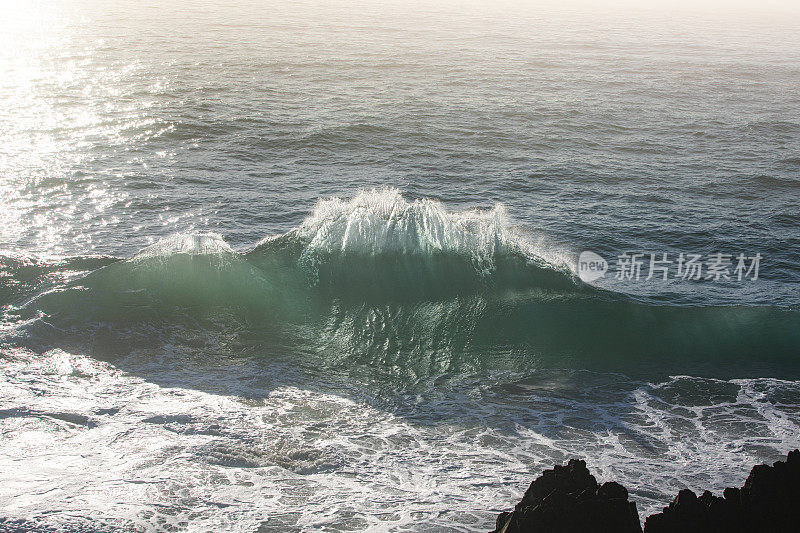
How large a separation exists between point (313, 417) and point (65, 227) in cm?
913

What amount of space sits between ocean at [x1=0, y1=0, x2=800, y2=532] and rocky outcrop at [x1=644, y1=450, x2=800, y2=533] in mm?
2007

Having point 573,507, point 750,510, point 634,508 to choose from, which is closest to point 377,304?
point 634,508

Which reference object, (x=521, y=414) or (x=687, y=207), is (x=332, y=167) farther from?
(x=521, y=414)

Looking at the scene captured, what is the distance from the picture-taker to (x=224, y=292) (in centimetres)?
1317

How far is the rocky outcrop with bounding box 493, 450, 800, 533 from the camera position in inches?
210

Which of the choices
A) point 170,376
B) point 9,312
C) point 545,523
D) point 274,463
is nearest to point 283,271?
point 170,376

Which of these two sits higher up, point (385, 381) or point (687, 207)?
point (687, 207)

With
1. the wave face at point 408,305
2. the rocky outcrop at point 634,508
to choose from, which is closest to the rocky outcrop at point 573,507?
the rocky outcrop at point 634,508

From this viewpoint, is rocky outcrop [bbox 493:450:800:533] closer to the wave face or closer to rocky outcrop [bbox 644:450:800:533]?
rocky outcrop [bbox 644:450:800:533]

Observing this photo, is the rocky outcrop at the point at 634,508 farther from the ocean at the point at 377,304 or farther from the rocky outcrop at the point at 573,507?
the ocean at the point at 377,304

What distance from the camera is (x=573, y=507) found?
532 cm

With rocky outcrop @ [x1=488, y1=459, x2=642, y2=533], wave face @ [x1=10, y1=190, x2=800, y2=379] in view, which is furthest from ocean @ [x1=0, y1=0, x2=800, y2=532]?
rocky outcrop @ [x1=488, y1=459, x2=642, y2=533]

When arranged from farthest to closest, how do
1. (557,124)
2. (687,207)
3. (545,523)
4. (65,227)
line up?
1. (557,124)
2. (687,207)
3. (65,227)
4. (545,523)

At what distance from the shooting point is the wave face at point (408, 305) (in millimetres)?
11656
